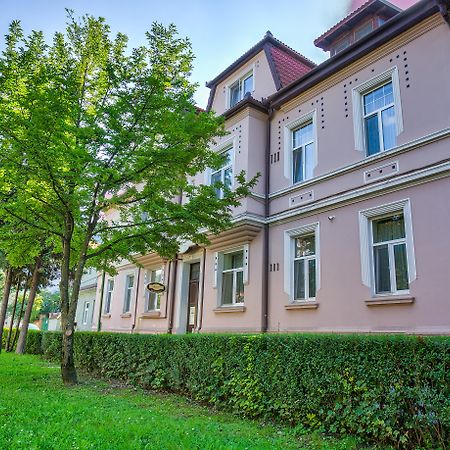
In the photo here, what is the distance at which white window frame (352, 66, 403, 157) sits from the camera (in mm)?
9531

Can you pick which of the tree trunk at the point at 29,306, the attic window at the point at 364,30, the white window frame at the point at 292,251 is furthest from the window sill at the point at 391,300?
the tree trunk at the point at 29,306

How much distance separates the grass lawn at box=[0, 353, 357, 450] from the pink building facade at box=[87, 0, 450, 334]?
3.75 meters

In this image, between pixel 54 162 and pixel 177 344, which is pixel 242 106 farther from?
pixel 177 344

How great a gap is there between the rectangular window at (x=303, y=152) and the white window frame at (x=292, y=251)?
1.54 meters

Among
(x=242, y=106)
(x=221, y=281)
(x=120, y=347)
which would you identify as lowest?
(x=120, y=347)

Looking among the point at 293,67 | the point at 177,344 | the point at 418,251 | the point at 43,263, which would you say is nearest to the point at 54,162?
the point at 177,344

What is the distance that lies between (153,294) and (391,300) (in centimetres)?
1169

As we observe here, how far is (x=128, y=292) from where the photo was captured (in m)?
20.4

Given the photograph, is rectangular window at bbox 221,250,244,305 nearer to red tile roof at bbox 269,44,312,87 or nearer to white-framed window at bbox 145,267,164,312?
white-framed window at bbox 145,267,164,312

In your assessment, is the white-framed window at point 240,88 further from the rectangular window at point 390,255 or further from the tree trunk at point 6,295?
the tree trunk at point 6,295

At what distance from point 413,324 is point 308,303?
2.82 metres

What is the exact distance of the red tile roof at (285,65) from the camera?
44.8 feet

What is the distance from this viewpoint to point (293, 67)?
14445mm

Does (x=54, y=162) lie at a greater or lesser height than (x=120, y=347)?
greater
